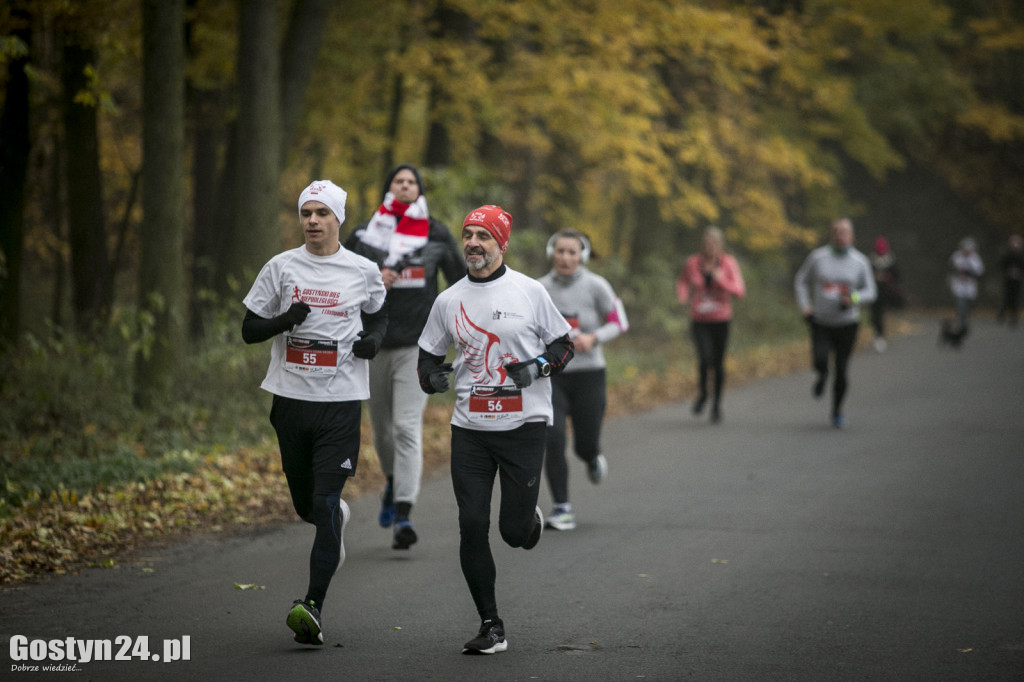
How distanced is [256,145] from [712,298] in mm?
5567

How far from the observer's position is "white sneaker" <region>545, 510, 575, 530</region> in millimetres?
8585

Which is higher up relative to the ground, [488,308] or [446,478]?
[488,308]

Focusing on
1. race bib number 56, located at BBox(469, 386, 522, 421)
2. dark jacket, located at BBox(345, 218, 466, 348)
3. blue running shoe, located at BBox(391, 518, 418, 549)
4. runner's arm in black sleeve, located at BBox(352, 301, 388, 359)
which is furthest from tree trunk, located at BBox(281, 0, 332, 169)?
race bib number 56, located at BBox(469, 386, 522, 421)

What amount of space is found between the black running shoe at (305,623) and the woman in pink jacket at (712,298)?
30.6ft

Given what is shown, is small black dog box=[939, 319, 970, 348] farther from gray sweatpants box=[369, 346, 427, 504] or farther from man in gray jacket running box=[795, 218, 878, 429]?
gray sweatpants box=[369, 346, 427, 504]

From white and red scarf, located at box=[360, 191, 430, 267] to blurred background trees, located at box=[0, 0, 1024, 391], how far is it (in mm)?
4085

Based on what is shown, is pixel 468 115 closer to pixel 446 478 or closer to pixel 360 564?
pixel 446 478

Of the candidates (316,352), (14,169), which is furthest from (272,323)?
(14,169)

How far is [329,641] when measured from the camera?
5793 millimetres

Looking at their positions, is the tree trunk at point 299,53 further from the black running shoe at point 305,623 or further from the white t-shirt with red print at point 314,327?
the black running shoe at point 305,623

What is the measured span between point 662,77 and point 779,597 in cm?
1990

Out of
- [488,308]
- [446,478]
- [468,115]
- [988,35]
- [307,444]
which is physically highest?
[988,35]

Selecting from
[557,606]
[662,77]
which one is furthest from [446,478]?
[662,77]

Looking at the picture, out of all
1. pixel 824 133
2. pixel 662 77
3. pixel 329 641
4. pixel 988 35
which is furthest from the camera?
pixel 988 35
